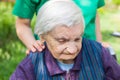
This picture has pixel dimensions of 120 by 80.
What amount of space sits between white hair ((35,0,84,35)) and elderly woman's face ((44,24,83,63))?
0.03 m

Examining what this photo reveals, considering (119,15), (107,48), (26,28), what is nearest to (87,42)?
(107,48)

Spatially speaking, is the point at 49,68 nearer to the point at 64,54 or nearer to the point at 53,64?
the point at 53,64

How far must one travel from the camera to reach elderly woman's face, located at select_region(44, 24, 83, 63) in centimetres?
281

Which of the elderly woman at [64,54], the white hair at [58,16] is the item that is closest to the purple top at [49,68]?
the elderly woman at [64,54]

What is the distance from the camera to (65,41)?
285cm

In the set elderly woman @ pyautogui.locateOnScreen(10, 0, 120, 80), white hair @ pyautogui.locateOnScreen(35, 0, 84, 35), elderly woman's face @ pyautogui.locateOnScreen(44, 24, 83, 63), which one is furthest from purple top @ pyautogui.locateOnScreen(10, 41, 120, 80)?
white hair @ pyautogui.locateOnScreen(35, 0, 84, 35)

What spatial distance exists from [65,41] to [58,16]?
0.16m

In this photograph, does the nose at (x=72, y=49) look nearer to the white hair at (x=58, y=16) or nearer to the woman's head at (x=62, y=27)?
the woman's head at (x=62, y=27)

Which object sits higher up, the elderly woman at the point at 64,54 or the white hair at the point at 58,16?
the white hair at the point at 58,16

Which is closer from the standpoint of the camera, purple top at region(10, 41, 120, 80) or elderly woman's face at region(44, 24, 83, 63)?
elderly woman's face at region(44, 24, 83, 63)

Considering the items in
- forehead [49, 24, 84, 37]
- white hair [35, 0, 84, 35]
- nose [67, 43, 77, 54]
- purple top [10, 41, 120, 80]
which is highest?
white hair [35, 0, 84, 35]

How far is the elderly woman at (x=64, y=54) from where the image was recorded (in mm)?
2811

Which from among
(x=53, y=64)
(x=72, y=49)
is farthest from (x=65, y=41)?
(x=53, y=64)

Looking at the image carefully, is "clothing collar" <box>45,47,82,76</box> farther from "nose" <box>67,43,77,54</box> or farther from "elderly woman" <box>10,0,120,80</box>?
"nose" <box>67,43,77,54</box>
